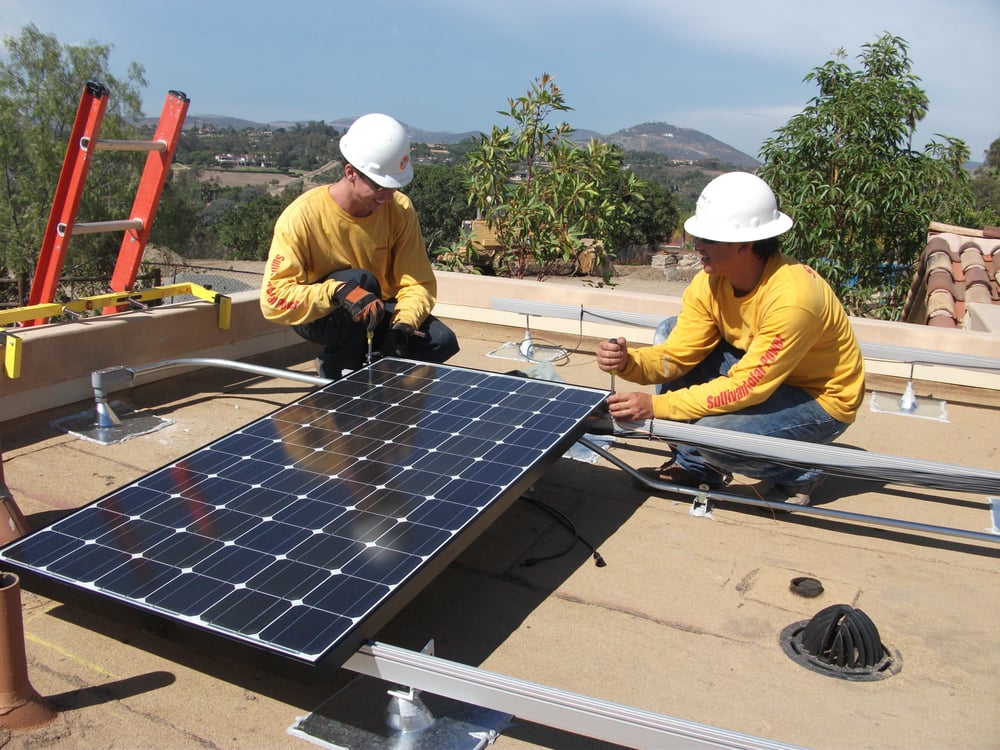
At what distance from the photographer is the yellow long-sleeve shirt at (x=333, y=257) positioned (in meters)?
4.80

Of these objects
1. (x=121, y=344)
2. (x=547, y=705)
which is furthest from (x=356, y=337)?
(x=547, y=705)

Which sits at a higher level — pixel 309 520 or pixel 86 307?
pixel 86 307

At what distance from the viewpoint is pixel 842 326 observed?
401cm

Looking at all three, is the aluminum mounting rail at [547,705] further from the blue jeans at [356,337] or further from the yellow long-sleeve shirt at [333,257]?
the blue jeans at [356,337]

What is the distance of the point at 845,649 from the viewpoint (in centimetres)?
295

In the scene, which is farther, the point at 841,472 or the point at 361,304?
the point at 361,304

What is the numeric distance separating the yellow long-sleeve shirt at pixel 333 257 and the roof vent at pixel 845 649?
2895mm

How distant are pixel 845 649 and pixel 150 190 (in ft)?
17.8

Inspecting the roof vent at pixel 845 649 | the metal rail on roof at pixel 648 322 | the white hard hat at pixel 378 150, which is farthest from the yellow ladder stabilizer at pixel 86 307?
the roof vent at pixel 845 649

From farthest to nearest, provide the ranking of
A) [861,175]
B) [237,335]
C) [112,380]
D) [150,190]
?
[861,175]
[237,335]
[150,190]
[112,380]

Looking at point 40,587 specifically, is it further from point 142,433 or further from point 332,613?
point 142,433

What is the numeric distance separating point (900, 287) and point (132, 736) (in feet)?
34.3

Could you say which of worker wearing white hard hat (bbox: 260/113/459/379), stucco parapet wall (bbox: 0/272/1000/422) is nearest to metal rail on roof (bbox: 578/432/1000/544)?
worker wearing white hard hat (bbox: 260/113/459/379)

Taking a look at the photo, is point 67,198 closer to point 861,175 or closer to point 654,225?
point 861,175
